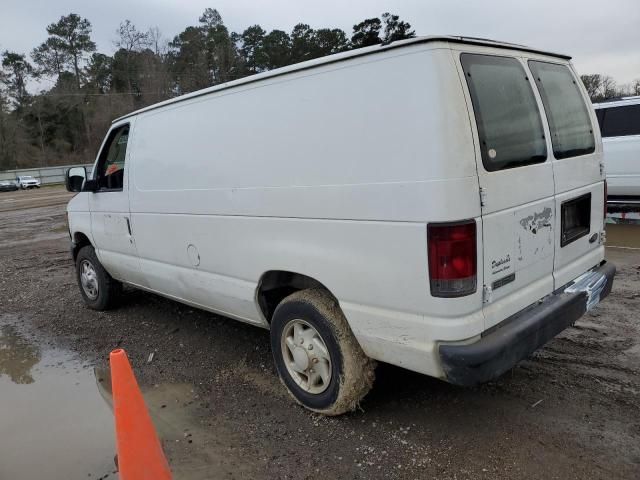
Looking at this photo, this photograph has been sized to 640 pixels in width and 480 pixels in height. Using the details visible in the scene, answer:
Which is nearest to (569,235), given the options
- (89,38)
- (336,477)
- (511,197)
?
(511,197)

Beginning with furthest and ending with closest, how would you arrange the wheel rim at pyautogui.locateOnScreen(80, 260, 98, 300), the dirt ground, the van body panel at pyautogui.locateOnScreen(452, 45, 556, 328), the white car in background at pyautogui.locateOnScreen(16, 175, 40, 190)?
the white car in background at pyautogui.locateOnScreen(16, 175, 40, 190)
the wheel rim at pyautogui.locateOnScreen(80, 260, 98, 300)
the dirt ground
the van body panel at pyautogui.locateOnScreen(452, 45, 556, 328)

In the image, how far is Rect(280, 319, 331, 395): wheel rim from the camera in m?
3.32

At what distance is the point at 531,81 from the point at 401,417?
88.4 inches

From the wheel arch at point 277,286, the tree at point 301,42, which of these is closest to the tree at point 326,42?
the tree at point 301,42

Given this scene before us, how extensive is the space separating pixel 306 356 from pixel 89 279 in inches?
150

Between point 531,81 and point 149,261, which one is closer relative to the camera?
point 531,81

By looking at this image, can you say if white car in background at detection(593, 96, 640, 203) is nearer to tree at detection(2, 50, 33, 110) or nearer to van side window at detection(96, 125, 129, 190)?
van side window at detection(96, 125, 129, 190)

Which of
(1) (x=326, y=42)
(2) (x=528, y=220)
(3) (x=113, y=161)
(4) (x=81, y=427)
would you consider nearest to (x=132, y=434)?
(4) (x=81, y=427)

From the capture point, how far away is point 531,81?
10.2 ft

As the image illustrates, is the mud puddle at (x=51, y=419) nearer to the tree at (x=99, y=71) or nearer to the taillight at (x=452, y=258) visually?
the taillight at (x=452, y=258)

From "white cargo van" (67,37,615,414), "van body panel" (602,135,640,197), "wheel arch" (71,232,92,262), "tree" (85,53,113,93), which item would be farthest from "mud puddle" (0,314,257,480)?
"tree" (85,53,113,93)

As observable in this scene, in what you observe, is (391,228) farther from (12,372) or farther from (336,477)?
(12,372)

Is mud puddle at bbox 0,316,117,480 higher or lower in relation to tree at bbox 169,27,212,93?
lower

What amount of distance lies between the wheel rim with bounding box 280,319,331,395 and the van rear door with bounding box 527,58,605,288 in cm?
153
